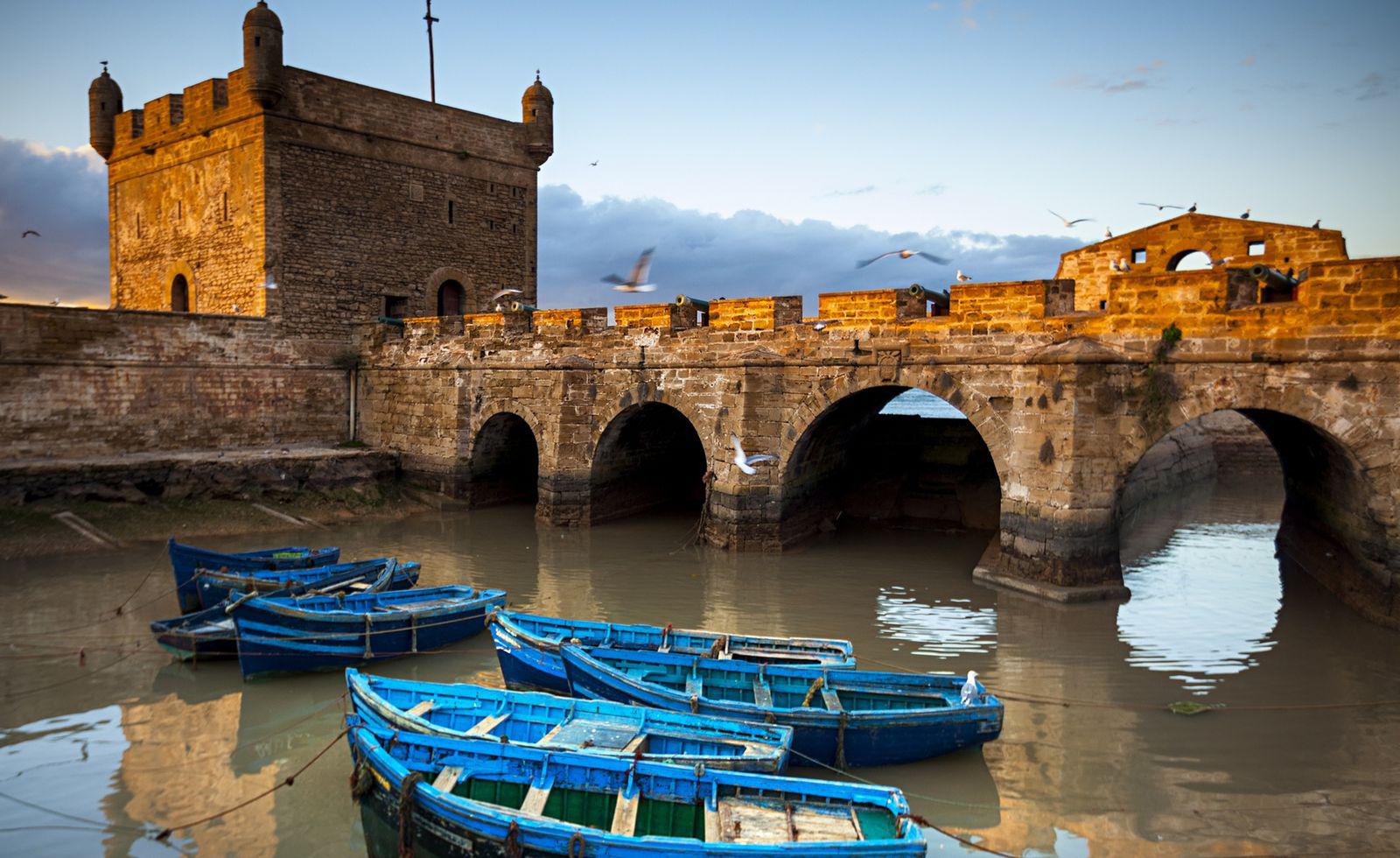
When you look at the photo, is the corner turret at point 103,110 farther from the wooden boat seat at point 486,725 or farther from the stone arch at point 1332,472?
the stone arch at point 1332,472

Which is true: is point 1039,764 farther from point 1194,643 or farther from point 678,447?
point 678,447

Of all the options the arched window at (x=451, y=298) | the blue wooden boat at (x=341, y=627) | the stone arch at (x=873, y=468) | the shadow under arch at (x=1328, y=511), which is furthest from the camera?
the arched window at (x=451, y=298)

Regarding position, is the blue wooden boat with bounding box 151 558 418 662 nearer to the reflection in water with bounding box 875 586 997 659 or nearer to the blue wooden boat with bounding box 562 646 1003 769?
the blue wooden boat with bounding box 562 646 1003 769

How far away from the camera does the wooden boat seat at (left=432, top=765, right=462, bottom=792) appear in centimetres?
558

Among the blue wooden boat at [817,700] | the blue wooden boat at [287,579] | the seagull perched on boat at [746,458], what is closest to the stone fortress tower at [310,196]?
the blue wooden boat at [287,579]

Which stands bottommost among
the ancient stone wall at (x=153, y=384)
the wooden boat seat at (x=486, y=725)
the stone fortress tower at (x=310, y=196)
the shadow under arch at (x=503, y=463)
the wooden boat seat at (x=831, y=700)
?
the wooden boat seat at (x=831, y=700)

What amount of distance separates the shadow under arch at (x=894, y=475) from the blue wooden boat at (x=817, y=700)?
7.06 meters

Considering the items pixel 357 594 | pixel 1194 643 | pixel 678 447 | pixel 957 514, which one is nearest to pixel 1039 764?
pixel 1194 643

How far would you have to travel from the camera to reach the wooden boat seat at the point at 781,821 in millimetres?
5223

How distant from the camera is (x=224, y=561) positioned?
10.8 meters

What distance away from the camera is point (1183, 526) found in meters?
17.6

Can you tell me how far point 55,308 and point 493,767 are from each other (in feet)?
50.9

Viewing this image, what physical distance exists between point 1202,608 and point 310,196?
64.1 feet

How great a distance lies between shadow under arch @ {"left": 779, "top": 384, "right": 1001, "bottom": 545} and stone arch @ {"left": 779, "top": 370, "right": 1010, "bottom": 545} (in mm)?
18
